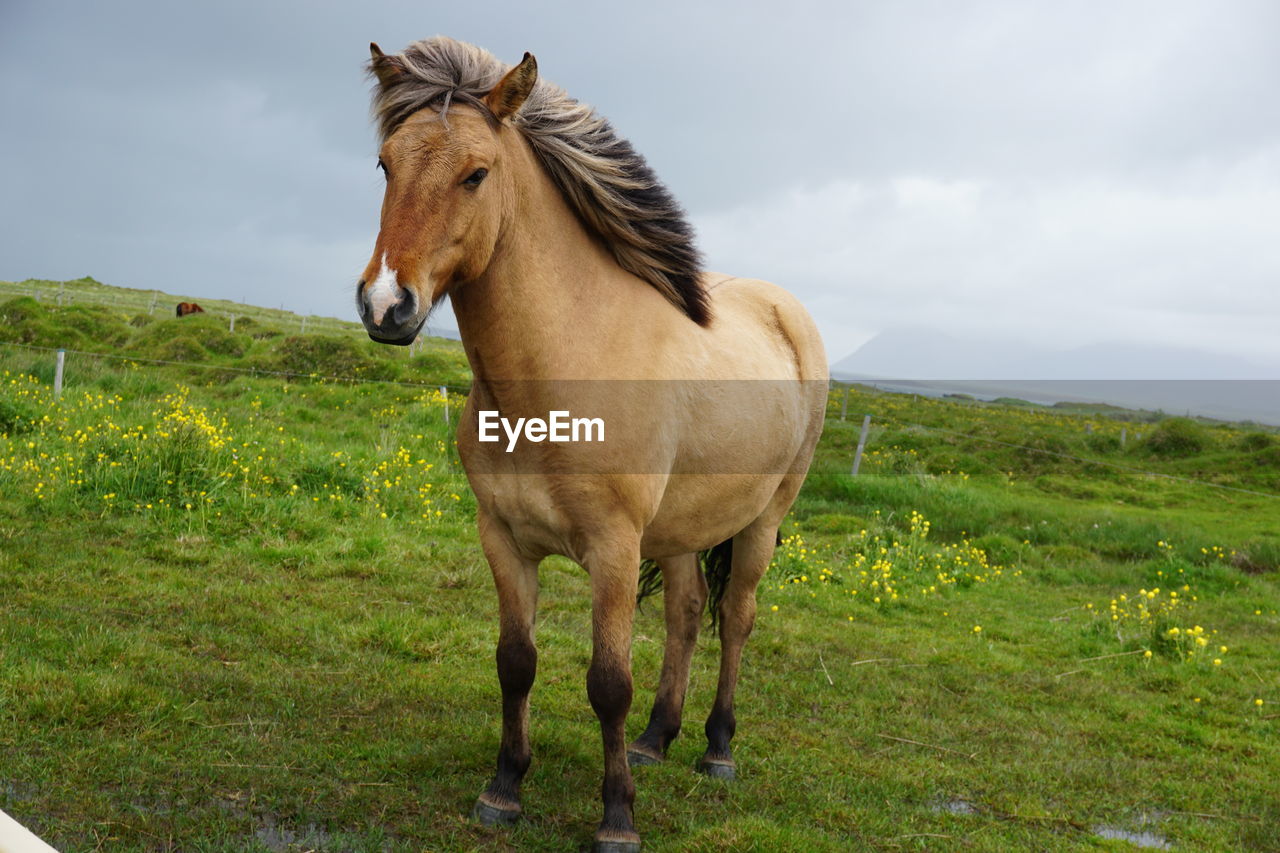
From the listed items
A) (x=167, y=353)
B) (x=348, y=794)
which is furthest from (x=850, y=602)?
(x=167, y=353)

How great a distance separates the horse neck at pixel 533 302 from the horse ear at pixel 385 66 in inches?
19.2

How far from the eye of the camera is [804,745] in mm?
5379

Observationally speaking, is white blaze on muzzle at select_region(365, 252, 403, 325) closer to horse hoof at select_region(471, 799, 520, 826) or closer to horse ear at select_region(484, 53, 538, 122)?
horse ear at select_region(484, 53, 538, 122)

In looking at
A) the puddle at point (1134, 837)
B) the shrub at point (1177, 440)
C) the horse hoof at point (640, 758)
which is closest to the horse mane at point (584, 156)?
the horse hoof at point (640, 758)

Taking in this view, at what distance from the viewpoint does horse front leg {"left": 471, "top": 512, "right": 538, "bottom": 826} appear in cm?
396

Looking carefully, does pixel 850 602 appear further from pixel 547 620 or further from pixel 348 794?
pixel 348 794

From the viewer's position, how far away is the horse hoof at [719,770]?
4830 millimetres

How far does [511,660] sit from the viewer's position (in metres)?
4.02

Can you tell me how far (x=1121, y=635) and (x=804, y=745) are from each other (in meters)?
4.34

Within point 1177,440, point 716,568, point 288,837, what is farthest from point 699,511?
point 1177,440

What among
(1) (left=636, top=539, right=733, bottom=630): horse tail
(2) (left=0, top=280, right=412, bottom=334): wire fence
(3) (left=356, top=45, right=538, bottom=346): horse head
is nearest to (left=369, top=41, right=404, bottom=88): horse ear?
(3) (left=356, top=45, right=538, bottom=346): horse head

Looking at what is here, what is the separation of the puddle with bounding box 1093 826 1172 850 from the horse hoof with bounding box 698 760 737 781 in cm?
181

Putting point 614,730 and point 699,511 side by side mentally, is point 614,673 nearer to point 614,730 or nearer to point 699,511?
point 614,730

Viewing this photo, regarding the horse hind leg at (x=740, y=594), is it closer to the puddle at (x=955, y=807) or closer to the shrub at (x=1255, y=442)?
the puddle at (x=955, y=807)
